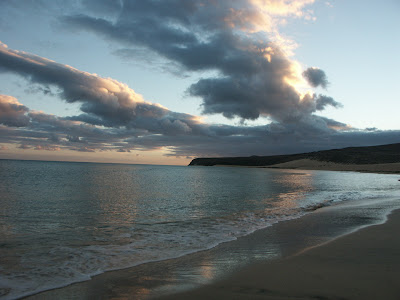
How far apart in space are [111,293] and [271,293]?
299 centimetres

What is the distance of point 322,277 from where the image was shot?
5621mm

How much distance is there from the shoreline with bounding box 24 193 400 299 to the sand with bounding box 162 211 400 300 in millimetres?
375

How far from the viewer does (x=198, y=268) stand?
6512 mm

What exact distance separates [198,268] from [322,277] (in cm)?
273

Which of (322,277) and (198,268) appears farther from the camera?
(198,268)

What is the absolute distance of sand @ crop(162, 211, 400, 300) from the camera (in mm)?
4840

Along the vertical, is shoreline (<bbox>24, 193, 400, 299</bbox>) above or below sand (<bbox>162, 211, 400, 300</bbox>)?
below

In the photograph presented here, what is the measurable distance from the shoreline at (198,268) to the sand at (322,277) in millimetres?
375

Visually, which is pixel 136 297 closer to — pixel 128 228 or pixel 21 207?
Result: pixel 128 228

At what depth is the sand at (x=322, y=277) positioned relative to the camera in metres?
4.84

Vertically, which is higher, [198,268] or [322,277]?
[322,277]

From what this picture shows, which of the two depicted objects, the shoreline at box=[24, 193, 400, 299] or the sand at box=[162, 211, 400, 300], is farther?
the shoreline at box=[24, 193, 400, 299]

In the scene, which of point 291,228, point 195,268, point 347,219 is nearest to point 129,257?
point 195,268

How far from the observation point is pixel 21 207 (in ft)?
55.9
